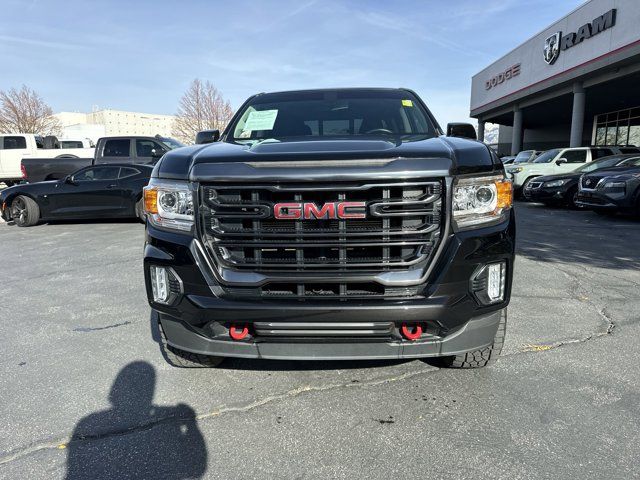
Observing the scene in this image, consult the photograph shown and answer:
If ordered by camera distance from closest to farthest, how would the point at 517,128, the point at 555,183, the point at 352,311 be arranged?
1. the point at 352,311
2. the point at 555,183
3. the point at 517,128

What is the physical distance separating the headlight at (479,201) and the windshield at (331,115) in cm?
116

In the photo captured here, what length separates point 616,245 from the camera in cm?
706

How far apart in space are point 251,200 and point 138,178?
8034 mm

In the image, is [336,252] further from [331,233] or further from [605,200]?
[605,200]

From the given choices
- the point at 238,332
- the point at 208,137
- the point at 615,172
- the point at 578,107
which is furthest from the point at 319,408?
the point at 578,107

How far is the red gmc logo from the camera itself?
2354mm

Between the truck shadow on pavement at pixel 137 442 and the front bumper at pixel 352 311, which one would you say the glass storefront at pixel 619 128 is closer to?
the front bumper at pixel 352 311

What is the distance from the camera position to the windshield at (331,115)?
378 cm

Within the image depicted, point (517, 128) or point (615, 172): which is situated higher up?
point (517, 128)

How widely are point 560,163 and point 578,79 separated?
8.32 meters

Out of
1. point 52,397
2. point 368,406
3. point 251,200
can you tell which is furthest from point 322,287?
point 52,397

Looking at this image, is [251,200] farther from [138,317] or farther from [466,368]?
[138,317]

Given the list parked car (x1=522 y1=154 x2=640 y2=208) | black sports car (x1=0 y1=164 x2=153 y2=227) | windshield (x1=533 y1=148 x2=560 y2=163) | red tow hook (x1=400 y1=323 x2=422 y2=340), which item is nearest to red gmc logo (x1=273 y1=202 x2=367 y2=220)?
red tow hook (x1=400 y1=323 x2=422 y2=340)

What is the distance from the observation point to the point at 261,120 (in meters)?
3.95
